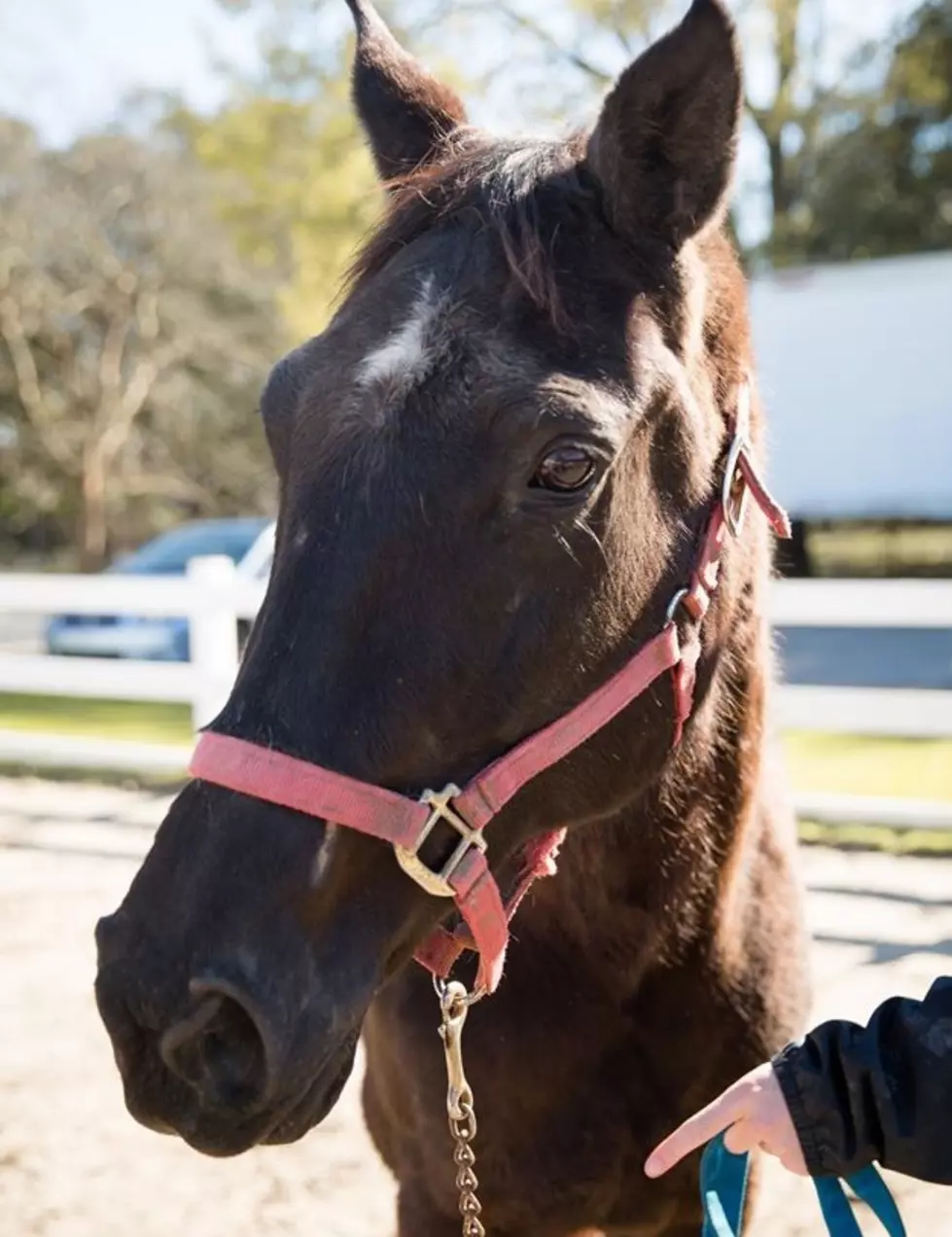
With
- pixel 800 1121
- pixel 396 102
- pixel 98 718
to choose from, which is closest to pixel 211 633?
pixel 98 718

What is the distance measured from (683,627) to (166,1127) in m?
1.04

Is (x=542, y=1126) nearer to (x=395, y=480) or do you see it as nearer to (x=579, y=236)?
(x=395, y=480)

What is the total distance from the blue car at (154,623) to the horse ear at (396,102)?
29.9 feet

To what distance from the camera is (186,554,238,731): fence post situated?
7629 millimetres

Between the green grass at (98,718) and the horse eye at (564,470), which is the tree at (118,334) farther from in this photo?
the horse eye at (564,470)

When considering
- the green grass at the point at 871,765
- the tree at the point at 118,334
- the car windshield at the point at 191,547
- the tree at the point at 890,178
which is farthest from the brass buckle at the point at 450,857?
the tree at the point at 118,334

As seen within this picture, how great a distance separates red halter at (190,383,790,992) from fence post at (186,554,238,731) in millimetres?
5848

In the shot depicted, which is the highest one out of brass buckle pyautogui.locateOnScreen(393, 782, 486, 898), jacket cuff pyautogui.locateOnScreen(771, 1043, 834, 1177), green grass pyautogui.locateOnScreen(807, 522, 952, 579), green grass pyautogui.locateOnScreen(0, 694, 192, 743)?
brass buckle pyautogui.locateOnScreen(393, 782, 486, 898)

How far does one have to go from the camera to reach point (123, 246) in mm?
24234

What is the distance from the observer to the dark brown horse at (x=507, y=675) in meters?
1.51

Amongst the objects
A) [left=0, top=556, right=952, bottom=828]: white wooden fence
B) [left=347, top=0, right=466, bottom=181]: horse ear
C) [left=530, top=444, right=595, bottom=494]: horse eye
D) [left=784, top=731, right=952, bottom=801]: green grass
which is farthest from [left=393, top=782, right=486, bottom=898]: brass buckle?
[left=784, top=731, right=952, bottom=801]: green grass

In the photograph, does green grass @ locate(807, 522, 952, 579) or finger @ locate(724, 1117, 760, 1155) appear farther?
green grass @ locate(807, 522, 952, 579)

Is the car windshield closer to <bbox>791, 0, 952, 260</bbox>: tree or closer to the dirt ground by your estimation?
the dirt ground

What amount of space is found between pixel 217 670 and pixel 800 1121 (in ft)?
20.7
